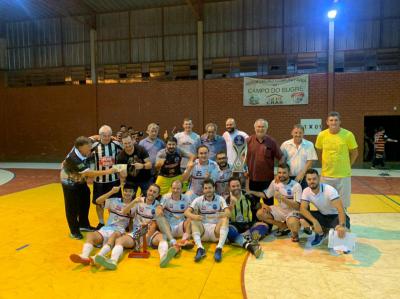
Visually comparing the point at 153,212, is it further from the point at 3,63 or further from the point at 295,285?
the point at 3,63

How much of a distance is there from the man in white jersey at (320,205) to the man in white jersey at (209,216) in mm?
1224

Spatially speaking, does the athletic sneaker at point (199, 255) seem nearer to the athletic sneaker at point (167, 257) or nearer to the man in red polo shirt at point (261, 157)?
the athletic sneaker at point (167, 257)

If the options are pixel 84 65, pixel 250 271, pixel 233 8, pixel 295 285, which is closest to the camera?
pixel 295 285

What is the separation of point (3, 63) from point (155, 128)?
56.9 feet

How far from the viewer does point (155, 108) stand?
1678 centimetres

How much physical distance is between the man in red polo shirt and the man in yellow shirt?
31.5 inches

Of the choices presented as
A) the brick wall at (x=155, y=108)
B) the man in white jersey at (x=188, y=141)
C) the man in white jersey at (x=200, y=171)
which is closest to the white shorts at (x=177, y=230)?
the man in white jersey at (x=200, y=171)

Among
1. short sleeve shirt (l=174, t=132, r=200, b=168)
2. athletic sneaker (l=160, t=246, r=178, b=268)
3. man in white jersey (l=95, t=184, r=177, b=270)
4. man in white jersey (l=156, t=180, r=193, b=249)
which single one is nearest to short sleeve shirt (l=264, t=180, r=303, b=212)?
man in white jersey (l=156, t=180, r=193, b=249)

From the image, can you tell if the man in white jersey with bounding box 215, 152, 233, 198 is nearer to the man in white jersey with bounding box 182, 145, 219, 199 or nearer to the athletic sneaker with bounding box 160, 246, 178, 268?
the man in white jersey with bounding box 182, 145, 219, 199

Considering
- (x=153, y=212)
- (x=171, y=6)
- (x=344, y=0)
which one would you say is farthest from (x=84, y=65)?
(x=153, y=212)

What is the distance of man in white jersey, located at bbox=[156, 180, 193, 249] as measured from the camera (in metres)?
5.15

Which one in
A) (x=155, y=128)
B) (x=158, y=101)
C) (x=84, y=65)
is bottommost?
(x=155, y=128)

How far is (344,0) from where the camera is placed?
14.5m

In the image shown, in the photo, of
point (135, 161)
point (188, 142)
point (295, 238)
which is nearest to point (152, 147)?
point (188, 142)
